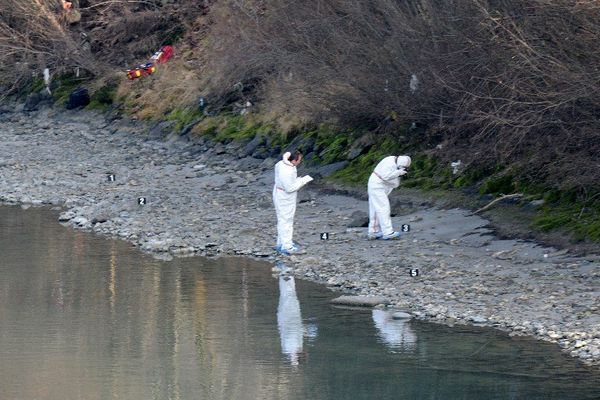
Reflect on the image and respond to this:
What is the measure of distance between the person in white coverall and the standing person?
1.08m

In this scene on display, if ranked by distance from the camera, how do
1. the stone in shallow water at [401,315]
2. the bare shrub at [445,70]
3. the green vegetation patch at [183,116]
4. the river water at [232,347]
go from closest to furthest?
1. the river water at [232,347]
2. the stone in shallow water at [401,315]
3. the bare shrub at [445,70]
4. the green vegetation patch at [183,116]

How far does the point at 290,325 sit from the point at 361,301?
1238mm

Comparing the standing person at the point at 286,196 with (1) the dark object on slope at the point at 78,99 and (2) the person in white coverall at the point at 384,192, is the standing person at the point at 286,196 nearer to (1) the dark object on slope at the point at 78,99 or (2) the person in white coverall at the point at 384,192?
(2) the person in white coverall at the point at 384,192

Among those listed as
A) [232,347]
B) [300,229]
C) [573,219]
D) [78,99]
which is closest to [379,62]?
[300,229]

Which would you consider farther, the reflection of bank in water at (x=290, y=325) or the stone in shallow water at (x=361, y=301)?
the stone in shallow water at (x=361, y=301)

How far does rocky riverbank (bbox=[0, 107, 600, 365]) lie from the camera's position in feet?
52.6

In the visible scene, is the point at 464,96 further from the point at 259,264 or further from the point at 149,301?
the point at 149,301

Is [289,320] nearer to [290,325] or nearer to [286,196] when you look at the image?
[290,325]

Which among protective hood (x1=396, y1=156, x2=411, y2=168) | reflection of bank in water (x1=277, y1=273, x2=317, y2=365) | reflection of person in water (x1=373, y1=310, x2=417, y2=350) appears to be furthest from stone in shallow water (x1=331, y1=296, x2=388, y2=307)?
protective hood (x1=396, y1=156, x2=411, y2=168)

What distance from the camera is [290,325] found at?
51.6 feet

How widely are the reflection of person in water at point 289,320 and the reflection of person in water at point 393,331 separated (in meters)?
0.88

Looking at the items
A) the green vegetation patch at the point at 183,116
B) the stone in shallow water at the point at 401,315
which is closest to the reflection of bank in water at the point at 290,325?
the stone in shallow water at the point at 401,315

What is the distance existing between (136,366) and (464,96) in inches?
359

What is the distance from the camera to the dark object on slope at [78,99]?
37469mm
